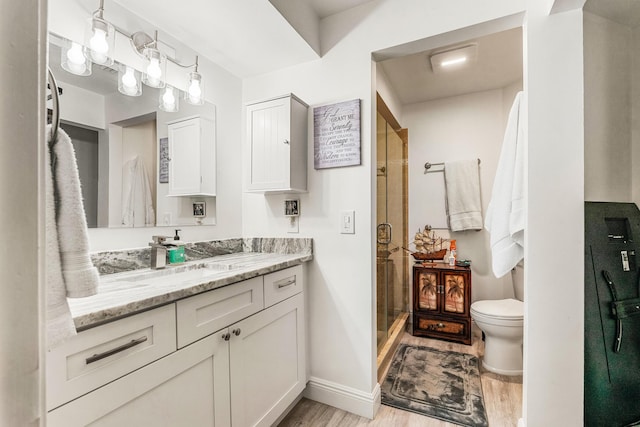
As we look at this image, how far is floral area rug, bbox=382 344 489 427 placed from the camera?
1.68 metres

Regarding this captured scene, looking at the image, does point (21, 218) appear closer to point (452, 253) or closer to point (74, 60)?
point (74, 60)

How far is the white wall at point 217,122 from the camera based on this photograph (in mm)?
1222

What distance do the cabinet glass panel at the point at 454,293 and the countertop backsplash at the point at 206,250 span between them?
1486mm

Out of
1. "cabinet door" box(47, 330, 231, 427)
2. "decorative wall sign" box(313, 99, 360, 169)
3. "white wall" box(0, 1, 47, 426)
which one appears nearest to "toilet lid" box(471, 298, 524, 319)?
"decorative wall sign" box(313, 99, 360, 169)

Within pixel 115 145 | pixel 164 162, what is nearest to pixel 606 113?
pixel 164 162

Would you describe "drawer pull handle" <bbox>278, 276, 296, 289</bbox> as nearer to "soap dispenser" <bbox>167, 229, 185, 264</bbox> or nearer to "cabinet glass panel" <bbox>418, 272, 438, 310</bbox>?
"soap dispenser" <bbox>167, 229, 185, 264</bbox>

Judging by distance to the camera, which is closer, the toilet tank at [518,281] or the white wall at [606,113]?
the white wall at [606,113]

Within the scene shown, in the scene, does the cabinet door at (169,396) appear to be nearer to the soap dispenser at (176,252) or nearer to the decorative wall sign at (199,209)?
the soap dispenser at (176,252)

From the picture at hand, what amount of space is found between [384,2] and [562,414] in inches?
89.2

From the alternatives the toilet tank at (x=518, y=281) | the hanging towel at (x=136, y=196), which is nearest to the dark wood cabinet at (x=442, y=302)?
the toilet tank at (x=518, y=281)

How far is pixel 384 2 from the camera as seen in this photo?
167 centimetres

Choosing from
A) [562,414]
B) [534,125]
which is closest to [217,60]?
[534,125]

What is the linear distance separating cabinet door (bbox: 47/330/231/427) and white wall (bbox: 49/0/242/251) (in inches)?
26.4

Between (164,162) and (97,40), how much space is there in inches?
22.9
